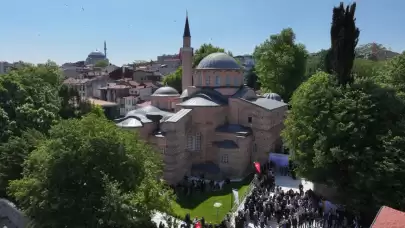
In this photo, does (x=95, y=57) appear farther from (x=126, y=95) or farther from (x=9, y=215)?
(x=9, y=215)

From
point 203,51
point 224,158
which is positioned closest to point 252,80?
point 203,51

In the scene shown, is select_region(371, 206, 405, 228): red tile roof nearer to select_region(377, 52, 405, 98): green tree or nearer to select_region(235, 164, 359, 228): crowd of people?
select_region(235, 164, 359, 228): crowd of people

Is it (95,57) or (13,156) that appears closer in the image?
(13,156)

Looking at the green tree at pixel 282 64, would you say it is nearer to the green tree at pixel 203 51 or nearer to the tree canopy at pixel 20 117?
the green tree at pixel 203 51

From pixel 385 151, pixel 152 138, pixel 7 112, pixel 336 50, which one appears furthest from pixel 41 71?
pixel 385 151

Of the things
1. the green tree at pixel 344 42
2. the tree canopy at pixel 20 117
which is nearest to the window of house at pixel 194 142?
the tree canopy at pixel 20 117

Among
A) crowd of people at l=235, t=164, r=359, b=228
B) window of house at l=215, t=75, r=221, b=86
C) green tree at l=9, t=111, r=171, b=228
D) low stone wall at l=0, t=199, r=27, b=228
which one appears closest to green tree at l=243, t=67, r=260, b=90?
window of house at l=215, t=75, r=221, b=86
